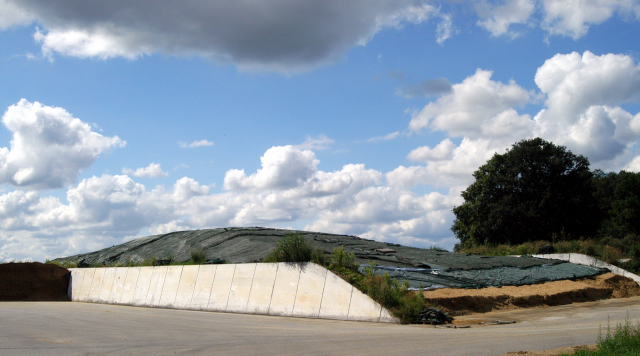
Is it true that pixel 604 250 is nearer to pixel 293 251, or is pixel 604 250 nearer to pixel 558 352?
pixel 293 251

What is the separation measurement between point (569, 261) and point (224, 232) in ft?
69.4

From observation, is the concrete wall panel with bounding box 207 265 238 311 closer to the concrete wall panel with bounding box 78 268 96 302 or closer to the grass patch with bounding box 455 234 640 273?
the concrete wall panel with bounding box 78 268 96 302

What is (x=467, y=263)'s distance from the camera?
23547mm

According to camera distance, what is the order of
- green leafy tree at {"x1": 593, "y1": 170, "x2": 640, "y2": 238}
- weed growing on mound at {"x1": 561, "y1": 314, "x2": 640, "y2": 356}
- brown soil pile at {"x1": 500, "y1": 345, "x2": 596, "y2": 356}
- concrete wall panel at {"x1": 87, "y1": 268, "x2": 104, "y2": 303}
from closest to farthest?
weed growing on mound at {"x1": 561, "y1": 314, "x2": 640, "y2": 356}, brown soil pile at {"x1": 500, "y1": 345, "x2": 596, "y2": 356}, concrete wall panel at {"x1": 87, "y1": 268, "x2": 104, "y2": 303}, green leafy tree at {"x1": 593, "y1": 170, "x2": 640, "y2": 238}

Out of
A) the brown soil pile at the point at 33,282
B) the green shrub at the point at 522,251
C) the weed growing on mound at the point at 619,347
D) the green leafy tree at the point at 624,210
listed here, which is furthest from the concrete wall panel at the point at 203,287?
the green leafy tree at the point at 624,210

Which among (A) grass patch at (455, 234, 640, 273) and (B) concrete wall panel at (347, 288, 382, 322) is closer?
(B) concrete wall panel at (347, 288, 382, 322)

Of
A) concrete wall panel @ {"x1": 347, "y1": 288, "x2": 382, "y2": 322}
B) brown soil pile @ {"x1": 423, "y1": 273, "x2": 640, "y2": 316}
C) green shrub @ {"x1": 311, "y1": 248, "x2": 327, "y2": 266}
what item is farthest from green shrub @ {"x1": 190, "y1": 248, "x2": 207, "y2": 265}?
brown soil pile @ {"x1": 423, "y1": 273, "x2": 640, "y2": 316}

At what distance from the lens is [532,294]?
19.4 m

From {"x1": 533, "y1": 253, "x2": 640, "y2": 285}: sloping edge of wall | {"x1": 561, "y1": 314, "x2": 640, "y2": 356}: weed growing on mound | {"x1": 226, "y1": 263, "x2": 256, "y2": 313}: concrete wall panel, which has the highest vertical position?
{"x1": 533, "y1": 253, "x2": 640, "y2": 285}: sloping edge of wall

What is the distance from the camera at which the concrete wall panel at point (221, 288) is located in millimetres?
19781

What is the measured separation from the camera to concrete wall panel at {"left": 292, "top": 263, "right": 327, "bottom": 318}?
16.5 meters

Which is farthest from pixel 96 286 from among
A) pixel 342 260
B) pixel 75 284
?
pixel 342 260

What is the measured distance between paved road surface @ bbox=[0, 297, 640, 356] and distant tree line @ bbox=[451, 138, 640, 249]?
31731mm

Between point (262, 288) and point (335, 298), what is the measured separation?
145 inches
